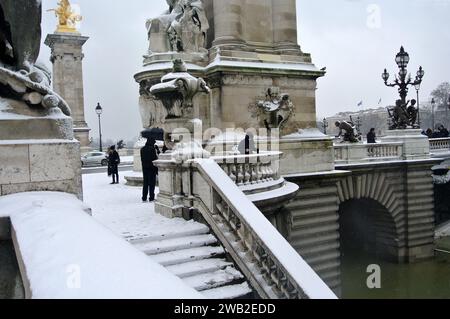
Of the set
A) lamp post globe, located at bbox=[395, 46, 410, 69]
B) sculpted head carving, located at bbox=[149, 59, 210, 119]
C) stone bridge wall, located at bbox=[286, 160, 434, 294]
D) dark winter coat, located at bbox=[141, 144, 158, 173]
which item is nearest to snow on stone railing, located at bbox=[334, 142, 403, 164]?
stone bridge wall, located at bbox=[286, 160, 434, 294]

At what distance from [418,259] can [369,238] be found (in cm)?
247

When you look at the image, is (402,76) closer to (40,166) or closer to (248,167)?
(248,167)

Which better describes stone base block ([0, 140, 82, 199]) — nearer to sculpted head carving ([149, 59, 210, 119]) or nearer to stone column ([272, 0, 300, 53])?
sculpted head carving ([149, 59, 210, 119])

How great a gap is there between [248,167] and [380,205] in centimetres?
1380

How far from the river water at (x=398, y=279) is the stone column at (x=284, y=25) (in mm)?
9998

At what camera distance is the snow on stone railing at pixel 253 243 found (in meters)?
5.84

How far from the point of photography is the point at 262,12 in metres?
17.9

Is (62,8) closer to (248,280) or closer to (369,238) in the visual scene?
(369,238)

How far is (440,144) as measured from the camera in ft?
91.4

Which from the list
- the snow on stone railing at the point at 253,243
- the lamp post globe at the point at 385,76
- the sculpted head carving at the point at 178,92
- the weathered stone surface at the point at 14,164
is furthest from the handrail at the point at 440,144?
the weathered stone surface at the point at 14,164

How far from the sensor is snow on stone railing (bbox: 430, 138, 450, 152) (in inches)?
1085

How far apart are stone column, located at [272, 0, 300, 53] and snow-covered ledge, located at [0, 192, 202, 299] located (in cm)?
1488

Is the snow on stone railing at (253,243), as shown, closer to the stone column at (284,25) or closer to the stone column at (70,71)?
the stone column at (284,25)

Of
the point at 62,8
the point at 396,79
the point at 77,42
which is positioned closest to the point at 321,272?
the point at 396,79
